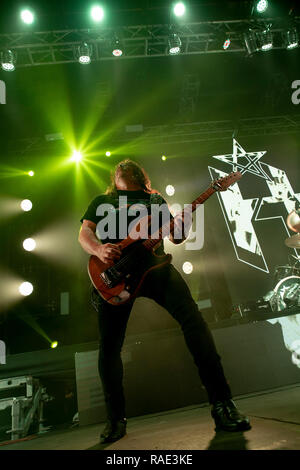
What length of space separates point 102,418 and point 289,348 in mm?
2032

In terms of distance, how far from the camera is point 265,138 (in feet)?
22.3

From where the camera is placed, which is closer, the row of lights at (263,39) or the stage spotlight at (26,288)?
the row of lights at (263,39)

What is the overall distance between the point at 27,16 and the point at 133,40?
171cm

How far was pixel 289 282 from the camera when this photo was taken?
480cm

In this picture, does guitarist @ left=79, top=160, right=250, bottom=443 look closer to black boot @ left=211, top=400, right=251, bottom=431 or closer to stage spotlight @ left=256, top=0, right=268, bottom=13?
black boot @ left=211, top=400, right=251, bottom=431

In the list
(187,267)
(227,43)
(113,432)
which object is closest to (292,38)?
(227,43)

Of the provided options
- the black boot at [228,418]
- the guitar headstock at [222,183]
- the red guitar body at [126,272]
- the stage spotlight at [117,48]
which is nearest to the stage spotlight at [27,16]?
the stage spotlight at [117,48]

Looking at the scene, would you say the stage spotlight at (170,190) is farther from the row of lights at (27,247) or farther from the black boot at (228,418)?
the black boot at (228,418)

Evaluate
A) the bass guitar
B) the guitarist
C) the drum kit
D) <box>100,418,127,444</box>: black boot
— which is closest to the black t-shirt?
the guitarist

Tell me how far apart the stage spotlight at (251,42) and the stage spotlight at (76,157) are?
4.13m

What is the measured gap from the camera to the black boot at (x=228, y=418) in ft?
3.86

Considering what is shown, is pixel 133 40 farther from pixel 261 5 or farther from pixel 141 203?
pixel 141 203

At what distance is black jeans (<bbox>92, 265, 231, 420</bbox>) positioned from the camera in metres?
1.47

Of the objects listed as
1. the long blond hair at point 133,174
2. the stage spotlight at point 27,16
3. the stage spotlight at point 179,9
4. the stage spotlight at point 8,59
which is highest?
the stage spotlight at point 179,9
